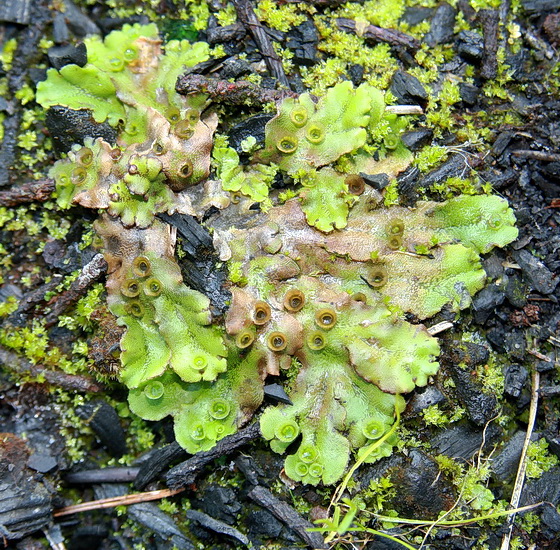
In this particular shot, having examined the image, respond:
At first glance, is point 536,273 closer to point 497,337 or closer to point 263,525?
point 497,337

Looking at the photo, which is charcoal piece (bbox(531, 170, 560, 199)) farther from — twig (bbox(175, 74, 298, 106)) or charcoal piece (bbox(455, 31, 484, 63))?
twig (bbox(175, 74, 298, 106))

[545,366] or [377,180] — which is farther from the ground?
[377,180]

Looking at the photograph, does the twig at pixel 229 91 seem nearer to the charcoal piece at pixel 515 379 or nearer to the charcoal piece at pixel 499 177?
the charcoal piece at pixel 499 177

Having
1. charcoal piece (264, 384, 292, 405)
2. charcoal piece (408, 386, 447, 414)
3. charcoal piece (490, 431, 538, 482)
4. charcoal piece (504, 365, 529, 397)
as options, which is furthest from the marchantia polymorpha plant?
charcoal piece (490, 431, 538, 482)

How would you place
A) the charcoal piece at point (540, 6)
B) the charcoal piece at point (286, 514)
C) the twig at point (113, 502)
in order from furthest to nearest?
the charcoal piece at point (540, 6)
the twig at point (113, 502)
the charcoal piece at point (286, 514)

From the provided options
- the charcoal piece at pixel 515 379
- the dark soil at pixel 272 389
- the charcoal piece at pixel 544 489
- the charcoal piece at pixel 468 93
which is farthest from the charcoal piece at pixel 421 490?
the charcoal piece at pixel 468 93

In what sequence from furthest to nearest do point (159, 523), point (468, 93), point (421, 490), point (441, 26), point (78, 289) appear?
point (441, 26) → point (468, 93) → point (78, 289) → point (159, 523) → point (421, 490)

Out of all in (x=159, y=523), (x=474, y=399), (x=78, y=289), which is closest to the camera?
(x=474, y=399)

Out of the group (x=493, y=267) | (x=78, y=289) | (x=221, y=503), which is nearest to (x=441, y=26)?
(x=493, y=267)
